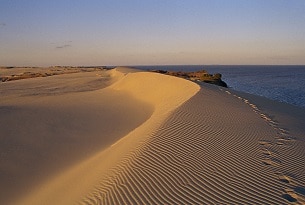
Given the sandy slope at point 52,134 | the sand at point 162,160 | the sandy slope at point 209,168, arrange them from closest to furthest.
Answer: the sandy slope at point 209,168, the sand at point 162,160, the sandy slope at point 52,134

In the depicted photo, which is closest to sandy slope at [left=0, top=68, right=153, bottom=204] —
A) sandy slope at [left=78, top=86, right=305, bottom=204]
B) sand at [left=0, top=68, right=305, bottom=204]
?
sand at [left=0, top=68, right=305, bottom=204]

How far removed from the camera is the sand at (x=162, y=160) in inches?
216

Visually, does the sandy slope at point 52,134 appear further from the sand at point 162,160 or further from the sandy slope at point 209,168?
the sandy slope at point 209,168

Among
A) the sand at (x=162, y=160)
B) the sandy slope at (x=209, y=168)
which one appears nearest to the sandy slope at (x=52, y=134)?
the sand at (x=162, y=160)

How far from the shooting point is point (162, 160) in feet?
22.0

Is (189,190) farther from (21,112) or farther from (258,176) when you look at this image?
(21,112)

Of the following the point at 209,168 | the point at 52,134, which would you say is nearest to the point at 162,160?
the point at 209,168

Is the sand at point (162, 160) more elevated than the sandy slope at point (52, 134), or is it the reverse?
the sand at point (162, 160)

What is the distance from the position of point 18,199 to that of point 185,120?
16.7 feet

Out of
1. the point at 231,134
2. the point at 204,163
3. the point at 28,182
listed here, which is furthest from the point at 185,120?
the point at 28,182

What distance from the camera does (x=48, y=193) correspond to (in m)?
6.78

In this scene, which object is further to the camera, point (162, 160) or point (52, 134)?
point (52, 134)

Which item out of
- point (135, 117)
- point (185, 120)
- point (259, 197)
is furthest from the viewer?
point (135, 117)

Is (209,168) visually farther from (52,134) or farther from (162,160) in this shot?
(52,134)
